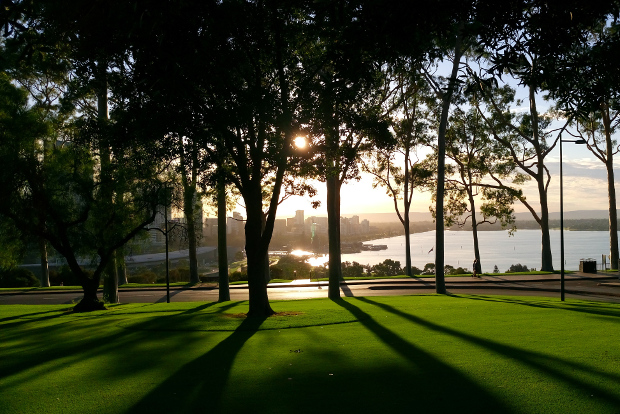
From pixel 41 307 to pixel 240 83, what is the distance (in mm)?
15089

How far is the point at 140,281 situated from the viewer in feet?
146

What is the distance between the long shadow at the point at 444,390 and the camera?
654 centimetres

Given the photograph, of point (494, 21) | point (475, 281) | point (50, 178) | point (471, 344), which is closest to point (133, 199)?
point (50, 178)

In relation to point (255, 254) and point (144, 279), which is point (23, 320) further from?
point (144, 279)

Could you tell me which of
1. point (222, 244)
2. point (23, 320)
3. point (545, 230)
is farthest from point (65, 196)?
point (545, 230)

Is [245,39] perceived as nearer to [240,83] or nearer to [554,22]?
[240,83]

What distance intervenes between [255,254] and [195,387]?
9.52 m

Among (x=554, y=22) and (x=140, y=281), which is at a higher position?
(x=554, y=22)

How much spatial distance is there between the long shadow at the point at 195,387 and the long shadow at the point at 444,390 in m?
2.73

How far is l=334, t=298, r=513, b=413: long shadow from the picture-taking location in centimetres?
654

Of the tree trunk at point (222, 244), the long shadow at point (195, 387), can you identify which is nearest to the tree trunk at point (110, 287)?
the tree trunk at point (222, 244)

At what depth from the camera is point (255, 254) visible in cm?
1712

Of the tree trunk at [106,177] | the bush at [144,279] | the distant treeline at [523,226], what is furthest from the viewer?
the distant treeline at [523,226]

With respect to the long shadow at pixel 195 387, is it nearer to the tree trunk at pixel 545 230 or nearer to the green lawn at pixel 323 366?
the green lawn at pixel 323 366
